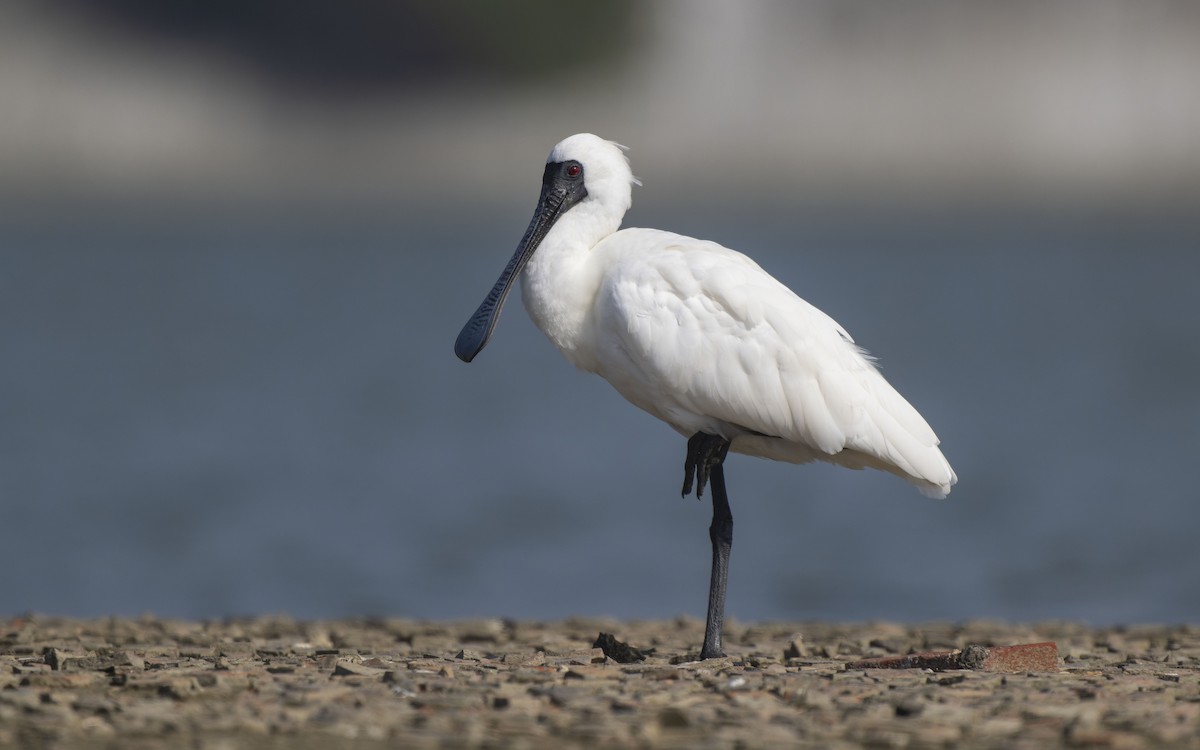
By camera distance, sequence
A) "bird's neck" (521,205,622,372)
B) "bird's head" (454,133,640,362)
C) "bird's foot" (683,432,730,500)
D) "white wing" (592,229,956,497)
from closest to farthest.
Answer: "white wing" (592,229,956,497) < "bird's foot" (683,432,730,500) < "bird's neck" (521,205,622,372) < "bird's head" (454,133,640,362)

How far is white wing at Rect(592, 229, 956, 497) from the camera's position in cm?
909

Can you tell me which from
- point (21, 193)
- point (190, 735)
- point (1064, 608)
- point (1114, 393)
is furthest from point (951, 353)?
point (21, 193)

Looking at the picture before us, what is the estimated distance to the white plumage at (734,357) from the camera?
9102 mm

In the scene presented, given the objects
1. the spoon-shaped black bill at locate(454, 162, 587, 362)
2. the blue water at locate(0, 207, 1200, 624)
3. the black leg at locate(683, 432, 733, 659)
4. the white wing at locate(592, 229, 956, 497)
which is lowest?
the black leg at locate(683, 432, 733, 659)

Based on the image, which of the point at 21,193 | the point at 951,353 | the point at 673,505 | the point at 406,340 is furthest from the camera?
the point at 21,193

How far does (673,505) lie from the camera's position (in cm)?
2192

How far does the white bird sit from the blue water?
250 inches

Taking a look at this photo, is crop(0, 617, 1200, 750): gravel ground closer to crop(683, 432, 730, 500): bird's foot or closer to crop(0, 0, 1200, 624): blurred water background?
crop(683, 432, 730, 500): bird's foot

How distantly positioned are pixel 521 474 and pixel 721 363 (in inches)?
637

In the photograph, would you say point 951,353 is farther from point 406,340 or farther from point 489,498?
point 489,498

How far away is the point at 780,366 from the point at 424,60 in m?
118

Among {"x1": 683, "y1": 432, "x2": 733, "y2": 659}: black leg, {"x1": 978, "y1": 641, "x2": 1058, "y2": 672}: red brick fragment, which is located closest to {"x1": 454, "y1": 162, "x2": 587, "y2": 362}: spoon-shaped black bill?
{"x1": 683, "y1": 432, "x2": 733, "y2": 659}: black leg

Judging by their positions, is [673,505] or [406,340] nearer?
[673,505]

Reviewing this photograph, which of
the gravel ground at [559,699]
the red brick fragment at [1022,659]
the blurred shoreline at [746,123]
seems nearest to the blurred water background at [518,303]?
the blurred shoreline at [746,123]
